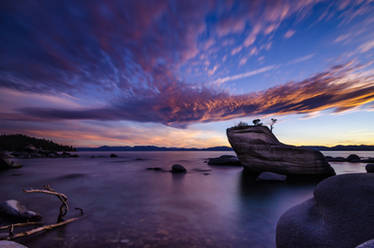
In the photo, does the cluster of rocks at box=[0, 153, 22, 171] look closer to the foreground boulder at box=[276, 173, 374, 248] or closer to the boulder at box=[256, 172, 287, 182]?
the boulder at box=[256, 172, 287, 182]

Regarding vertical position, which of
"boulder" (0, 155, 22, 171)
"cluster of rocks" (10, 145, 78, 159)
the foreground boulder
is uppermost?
the foreground boulder

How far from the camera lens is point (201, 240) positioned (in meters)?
4.39

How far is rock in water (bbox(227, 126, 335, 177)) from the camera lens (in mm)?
14352

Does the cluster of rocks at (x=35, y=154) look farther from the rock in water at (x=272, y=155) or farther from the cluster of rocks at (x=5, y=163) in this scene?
the rock in water at (x=272, y=155)

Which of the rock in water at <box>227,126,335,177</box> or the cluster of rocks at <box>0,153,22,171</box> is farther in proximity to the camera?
the cluster of rocks at <box>0,153,22,171</box>

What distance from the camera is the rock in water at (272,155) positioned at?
14.4 meters

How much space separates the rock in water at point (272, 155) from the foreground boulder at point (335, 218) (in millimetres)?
12476

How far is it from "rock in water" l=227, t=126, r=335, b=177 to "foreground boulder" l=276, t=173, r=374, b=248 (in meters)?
12.5

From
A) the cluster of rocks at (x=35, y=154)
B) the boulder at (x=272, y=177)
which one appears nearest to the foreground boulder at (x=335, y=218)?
the boulder at (x=272, y=177)

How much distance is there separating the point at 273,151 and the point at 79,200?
15954 mm

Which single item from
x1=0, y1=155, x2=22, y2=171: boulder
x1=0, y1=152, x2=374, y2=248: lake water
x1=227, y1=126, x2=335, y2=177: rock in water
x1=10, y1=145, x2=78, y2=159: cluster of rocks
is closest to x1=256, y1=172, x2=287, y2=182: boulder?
x1=227, y1=126, x2=335, y2=177: rock in water

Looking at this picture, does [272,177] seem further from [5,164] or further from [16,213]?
[5,164]

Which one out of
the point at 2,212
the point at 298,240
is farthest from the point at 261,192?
the point at 2,212

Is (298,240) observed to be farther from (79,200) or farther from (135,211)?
(79,200)
